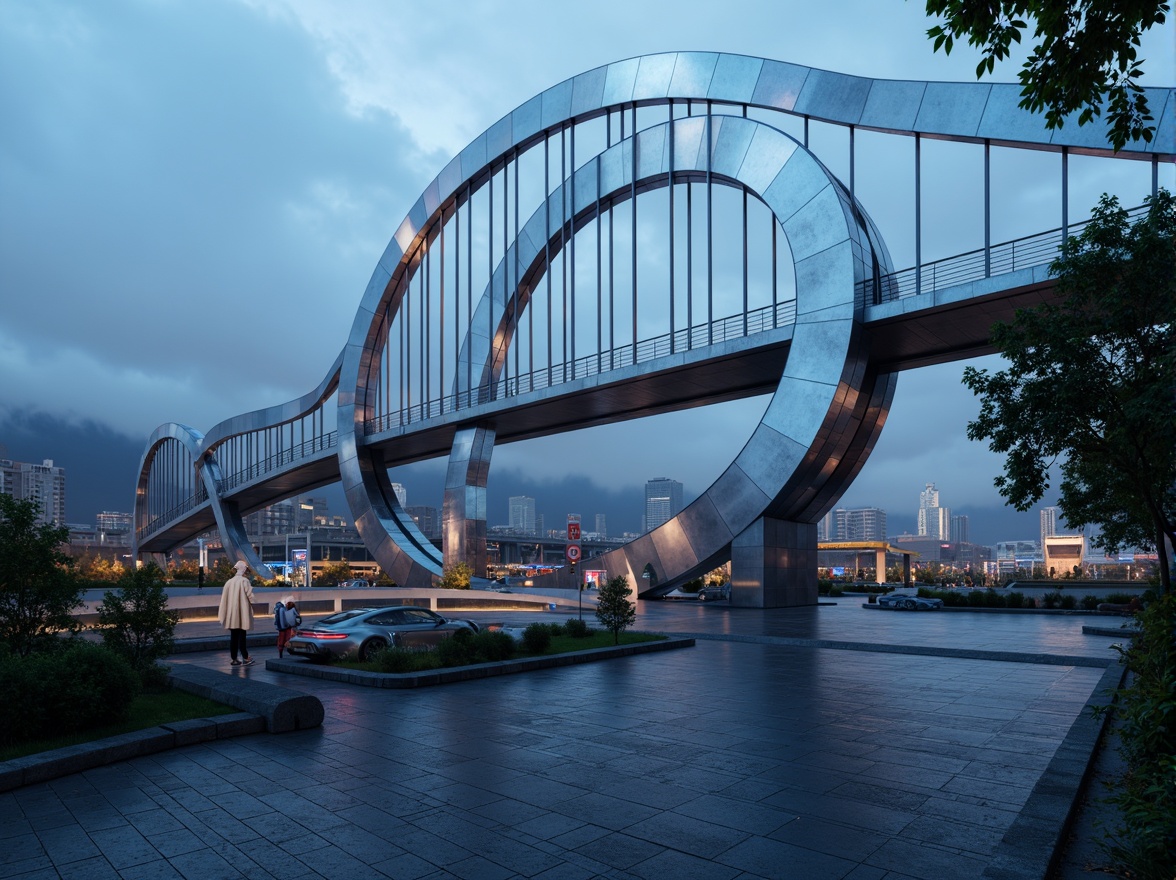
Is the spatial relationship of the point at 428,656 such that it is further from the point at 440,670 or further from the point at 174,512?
the point at 174,512

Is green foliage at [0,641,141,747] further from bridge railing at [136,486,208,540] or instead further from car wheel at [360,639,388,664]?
bridge railing at [136,486,208,540]

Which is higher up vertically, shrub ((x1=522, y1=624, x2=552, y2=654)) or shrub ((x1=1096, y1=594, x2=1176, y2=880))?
shrub ((x1=1096, y1=594, x2=1176, y2=880))

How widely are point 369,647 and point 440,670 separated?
2646mm

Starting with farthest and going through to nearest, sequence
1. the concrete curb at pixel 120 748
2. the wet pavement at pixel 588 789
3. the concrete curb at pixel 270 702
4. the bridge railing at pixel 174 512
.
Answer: the bridge railing at pixel 174 512
the concrete curb at pixel 270 702
the concrete curb at pixel 120 748
the wet pavement at pixel 588 789

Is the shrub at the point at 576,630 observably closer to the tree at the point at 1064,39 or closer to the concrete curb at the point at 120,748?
the concrete curb at the point at 120,748

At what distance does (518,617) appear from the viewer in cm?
2830

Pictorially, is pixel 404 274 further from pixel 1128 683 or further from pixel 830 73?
pixel 1128 683

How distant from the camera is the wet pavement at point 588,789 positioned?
5414 mm

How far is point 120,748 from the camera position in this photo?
7.93 m

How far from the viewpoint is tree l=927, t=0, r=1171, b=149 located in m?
6.52

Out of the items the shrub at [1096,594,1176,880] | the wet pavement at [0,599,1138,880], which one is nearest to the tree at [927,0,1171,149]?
the shrub at [1096,594,1176,880]

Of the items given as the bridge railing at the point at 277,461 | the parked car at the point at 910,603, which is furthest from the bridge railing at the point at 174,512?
the parked car at the point at 910,603

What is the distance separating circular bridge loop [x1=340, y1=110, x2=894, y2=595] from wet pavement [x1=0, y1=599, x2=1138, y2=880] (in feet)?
53.8

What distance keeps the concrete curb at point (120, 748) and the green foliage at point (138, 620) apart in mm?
2667
